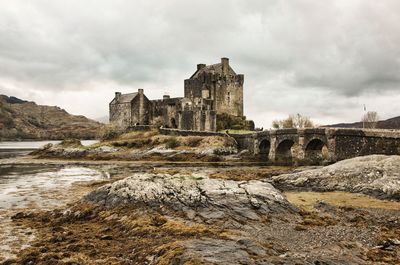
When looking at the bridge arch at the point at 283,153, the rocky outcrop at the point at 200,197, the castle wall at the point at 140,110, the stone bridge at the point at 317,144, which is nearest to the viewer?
the rocky outcrop at the point at 200,197

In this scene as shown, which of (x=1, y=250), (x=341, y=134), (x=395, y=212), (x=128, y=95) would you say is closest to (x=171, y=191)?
(x=1, y=250)

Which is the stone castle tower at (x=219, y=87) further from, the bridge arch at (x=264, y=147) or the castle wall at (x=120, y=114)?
the bridge arch at (x=264, y=147)

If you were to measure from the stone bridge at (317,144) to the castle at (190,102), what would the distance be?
472 inches

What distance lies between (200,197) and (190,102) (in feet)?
154

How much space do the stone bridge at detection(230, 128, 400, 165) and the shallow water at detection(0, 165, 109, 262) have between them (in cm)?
2392

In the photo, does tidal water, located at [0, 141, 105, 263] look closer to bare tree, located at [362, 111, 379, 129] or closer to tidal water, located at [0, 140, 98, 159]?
tidal water, located at [0, 140, 98, 159]

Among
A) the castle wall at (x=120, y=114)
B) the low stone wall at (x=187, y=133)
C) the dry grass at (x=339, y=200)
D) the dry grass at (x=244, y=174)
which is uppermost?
the castle wall at (x=120, y=114)

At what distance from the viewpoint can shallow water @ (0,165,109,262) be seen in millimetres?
16047

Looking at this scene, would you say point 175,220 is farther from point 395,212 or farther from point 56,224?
point 395,212

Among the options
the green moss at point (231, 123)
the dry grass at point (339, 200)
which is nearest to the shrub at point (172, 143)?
the green moss at point (231, 123)

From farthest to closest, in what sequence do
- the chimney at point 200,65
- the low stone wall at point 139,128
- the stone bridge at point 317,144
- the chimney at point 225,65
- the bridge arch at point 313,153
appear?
1. the chimney at point 200,65
2. the chimney at point 225,65
3. the low stone wall at point 139,128
4. the bridge arch at point 313,153
5. the stone bridge at point 317,144

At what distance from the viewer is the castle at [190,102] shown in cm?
6562

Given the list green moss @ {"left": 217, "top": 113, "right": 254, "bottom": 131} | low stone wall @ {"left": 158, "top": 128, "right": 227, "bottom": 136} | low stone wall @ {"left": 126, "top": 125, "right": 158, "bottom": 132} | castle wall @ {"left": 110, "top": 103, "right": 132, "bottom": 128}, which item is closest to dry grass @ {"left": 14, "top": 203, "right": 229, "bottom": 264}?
low stone wall @ {"left": 158, "top": 128, "right": 227, "bottom": 136}

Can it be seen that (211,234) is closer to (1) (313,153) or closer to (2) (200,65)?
(1) (313,153)
